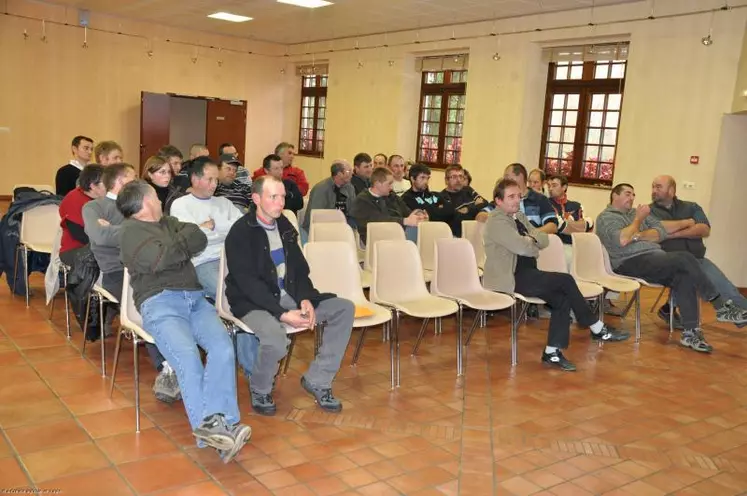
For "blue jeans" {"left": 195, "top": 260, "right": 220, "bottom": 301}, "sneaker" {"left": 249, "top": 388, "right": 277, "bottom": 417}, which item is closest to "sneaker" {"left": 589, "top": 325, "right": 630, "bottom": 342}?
"sneaker" {"left": 249, "top": 388, "right": 277, "bottom": 417}

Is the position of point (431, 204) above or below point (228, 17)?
below

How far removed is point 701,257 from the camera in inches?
240

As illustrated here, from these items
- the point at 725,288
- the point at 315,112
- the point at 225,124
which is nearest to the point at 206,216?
the point at 725,288

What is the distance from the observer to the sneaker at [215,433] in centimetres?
283

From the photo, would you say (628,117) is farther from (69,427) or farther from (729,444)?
(69,427)

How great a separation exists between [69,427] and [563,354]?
333 centimetres

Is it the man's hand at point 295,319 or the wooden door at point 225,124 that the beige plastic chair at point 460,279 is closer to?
the man's hand at point 295,319

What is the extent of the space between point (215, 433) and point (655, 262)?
4097 mm

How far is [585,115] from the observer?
30.7 ft

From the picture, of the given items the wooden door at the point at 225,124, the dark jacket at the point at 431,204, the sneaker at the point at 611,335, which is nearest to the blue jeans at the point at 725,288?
the sneaker at the point at 611,335

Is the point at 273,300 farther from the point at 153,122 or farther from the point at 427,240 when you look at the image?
the point at 153,122

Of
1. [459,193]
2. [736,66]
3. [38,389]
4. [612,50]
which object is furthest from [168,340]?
[612,50]

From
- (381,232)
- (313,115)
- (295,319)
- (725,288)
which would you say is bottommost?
(725,288)


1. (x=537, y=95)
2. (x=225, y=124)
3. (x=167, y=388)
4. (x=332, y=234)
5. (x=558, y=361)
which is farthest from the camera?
(x=225, y=124)
